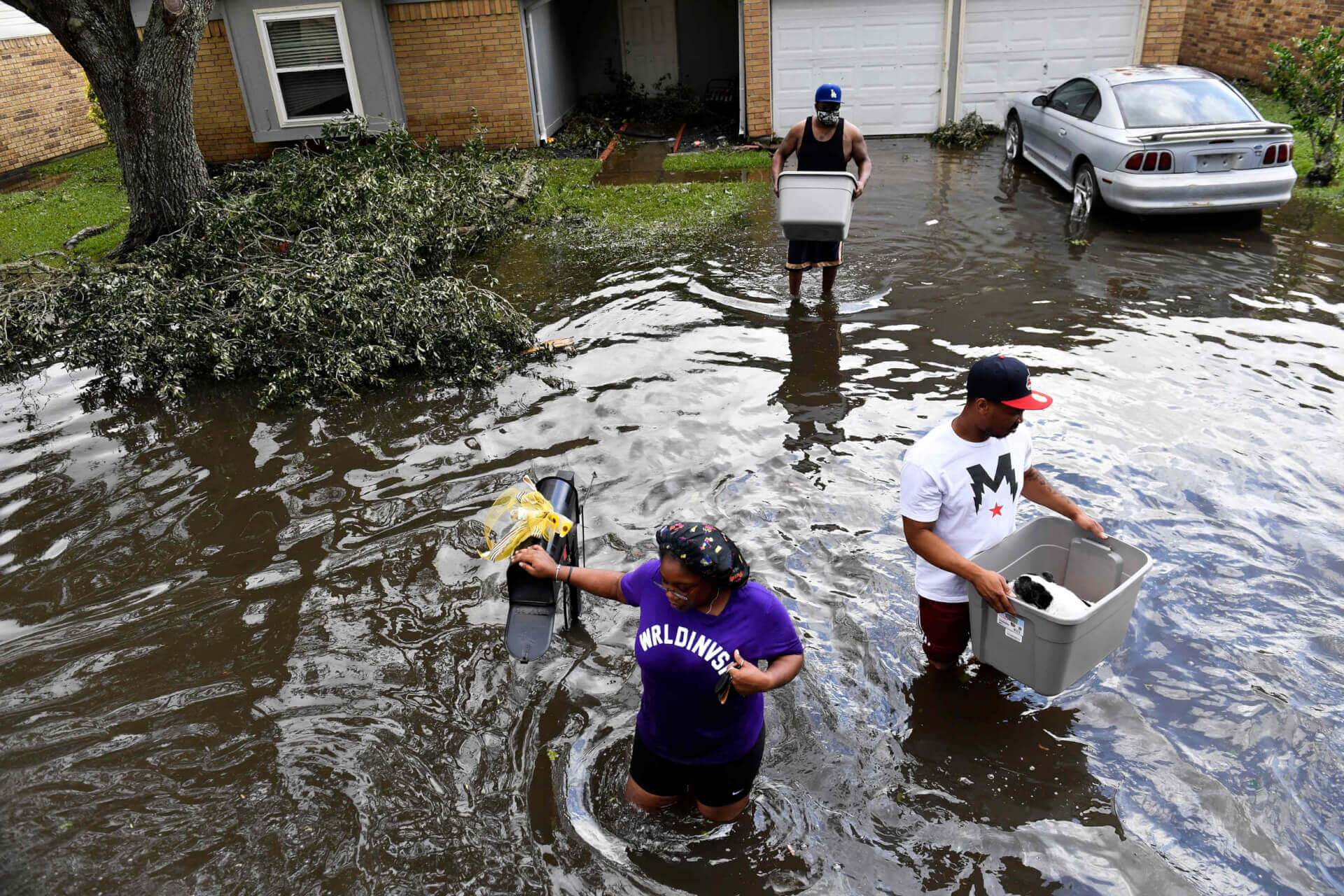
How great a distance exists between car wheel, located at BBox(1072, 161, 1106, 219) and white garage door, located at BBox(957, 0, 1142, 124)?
186 inches

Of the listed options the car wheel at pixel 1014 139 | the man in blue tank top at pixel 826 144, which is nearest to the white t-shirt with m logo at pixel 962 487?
the man in blue tank top at pixel 826 144

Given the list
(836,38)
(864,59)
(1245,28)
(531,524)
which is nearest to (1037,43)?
(864,59)

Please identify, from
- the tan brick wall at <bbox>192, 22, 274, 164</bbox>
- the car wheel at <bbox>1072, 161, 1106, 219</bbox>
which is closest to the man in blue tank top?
the car wheel at <bbox>1072, 161, 1106, 219</bbox>

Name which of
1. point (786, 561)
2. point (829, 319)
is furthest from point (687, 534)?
point (829, 319)

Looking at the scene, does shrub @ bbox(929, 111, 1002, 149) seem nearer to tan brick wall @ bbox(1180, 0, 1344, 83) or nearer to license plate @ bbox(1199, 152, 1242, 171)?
license plate @ bbox(1199, 152, 1242, 171)

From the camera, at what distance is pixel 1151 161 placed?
10.4m

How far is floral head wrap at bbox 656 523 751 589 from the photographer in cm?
310

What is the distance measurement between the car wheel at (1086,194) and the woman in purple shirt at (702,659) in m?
10.0

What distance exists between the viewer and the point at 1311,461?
6.27 m

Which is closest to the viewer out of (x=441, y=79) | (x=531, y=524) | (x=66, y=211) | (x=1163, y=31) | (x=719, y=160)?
(x=531, y=524)

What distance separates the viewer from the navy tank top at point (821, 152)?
8422mm

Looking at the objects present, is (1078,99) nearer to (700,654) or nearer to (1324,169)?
(1324,169)

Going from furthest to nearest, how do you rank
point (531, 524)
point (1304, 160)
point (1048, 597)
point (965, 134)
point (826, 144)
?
point (965, 134) < point (1304, 160) < point (826, 144) < point (531, 524) < point (1048, 597)

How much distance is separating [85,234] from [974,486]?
42.4 feet
